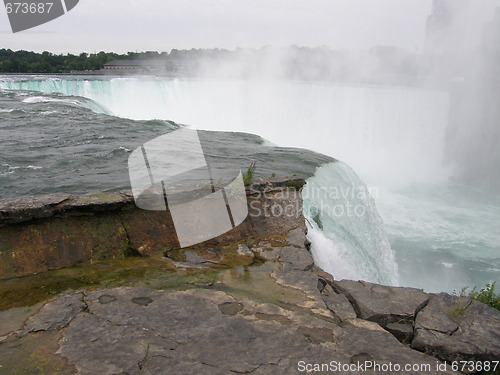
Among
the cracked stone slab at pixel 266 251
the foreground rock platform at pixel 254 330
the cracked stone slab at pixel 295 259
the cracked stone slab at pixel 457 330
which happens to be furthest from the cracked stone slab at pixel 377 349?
the cracked stone slab at pixel 266 251

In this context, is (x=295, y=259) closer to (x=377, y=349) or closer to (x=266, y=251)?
(x=266, y=251)

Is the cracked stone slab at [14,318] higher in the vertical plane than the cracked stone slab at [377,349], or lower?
higher

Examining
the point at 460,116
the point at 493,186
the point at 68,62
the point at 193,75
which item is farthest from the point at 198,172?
the point at 68,62

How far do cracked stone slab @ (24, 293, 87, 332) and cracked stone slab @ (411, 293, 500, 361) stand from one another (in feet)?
8.38

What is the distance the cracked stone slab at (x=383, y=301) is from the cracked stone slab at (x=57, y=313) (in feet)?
7.43

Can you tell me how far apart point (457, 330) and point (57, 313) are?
10.1 ft

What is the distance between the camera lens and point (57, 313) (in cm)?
300

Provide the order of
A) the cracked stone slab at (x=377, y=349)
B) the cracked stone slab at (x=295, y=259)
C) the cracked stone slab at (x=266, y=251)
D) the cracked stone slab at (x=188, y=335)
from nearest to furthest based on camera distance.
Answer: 1. the cracked stone slab at (x=188, y=335)
2. the cracked stone slab at (x=377, y=349)
3. the cracked stone slab at (x=295, y=259)
4. the cracked stone slab at (x=266, y=251)

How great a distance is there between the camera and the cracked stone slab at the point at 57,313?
9.32ft

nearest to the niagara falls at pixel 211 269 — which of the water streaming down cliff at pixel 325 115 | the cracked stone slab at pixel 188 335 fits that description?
the cracked stone slab at pixel 188 335

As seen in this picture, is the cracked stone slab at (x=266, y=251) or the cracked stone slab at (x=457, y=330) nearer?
the cracked stone slab at (x=457, y=330)
